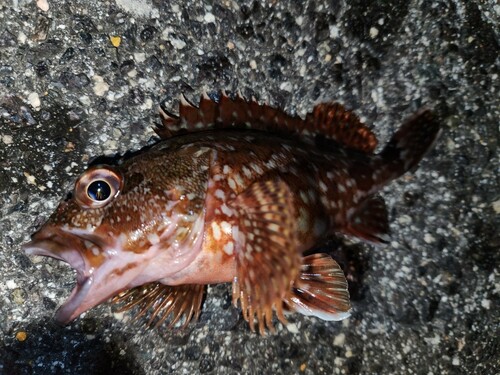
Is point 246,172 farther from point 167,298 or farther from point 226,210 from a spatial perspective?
point 167,298

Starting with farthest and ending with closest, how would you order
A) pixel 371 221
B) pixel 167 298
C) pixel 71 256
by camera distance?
pixel 371 221
pixel 167 298
pixel 71 256

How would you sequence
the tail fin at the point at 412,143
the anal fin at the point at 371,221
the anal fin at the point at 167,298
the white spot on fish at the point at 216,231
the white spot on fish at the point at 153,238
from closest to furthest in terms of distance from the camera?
the white spot on fish at the point at 153,238
the white spot on fish at the point at 216,231
the anal fin at the point at 167,298
the anal fin at the point at 371,221
the tail fin at the point at 412,143

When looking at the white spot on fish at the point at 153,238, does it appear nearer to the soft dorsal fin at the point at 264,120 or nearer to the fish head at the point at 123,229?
the fish head at the point at 123,229

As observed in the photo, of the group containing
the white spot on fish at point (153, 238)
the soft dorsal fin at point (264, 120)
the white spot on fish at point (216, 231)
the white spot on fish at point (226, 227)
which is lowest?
the white spot on fish at point (153, 238)

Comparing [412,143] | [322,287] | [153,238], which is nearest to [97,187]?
[153,238]

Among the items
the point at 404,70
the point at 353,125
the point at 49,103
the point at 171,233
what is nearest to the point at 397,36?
the point at 404,70

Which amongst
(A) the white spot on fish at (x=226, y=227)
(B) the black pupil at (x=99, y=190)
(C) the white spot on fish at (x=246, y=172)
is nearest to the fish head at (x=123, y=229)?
(B) the black pupil at (x=99, y=190)
